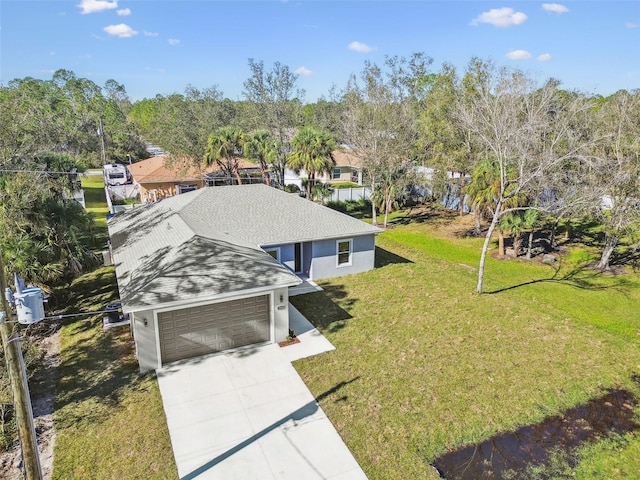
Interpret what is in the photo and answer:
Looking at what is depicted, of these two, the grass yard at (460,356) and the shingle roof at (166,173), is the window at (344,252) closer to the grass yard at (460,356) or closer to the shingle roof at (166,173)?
the grass yard at (460,356)

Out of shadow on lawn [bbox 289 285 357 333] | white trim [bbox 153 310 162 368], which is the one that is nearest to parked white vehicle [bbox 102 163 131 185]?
shadow on lawn [bbox 289 285 357 333]

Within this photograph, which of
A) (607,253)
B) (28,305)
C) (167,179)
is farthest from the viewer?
(167,179)

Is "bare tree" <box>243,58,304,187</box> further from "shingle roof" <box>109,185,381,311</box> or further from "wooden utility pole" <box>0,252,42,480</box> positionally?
"wooden utility pole" <box>0,252,42,480</box>

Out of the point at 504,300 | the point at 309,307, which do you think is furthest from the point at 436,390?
the point at 504,300

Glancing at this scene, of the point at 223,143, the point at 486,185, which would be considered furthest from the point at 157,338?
the point at 223,143

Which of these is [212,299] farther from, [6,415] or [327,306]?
[327,306]

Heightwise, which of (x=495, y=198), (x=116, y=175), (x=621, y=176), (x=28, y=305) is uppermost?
(x=621, y=176)

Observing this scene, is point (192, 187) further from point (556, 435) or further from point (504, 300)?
point (556, 435)
